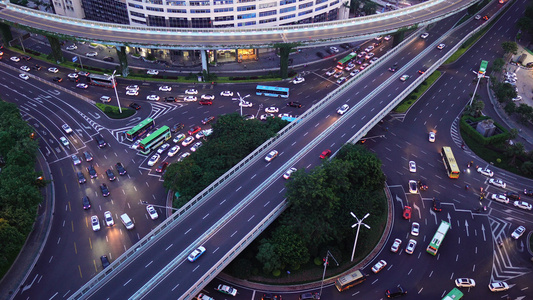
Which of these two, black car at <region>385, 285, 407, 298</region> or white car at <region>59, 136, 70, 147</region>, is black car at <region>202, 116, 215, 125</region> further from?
black car at <region>385, 285, 407, 298</region>

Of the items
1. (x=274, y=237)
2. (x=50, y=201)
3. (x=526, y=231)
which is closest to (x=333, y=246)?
(x=274, y=237)

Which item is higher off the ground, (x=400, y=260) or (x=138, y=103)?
(x=138, y=103)

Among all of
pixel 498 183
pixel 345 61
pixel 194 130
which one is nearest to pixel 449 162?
pixel 498 183

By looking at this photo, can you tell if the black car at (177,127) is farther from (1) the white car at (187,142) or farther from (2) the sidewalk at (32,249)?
(2) the sidewalk at (32,249)

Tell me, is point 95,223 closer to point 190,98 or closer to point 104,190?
point 104,190

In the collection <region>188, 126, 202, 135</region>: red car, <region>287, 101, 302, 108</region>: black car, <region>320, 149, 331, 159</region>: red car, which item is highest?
<region>320, 149, 331, 159</region>: red car

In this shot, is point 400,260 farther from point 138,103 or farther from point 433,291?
point 138,103

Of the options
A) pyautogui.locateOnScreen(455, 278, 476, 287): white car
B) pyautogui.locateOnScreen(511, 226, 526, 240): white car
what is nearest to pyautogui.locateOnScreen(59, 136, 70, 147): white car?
pyautogui.locateOnScreen(455, 278, 476, 287): white car
